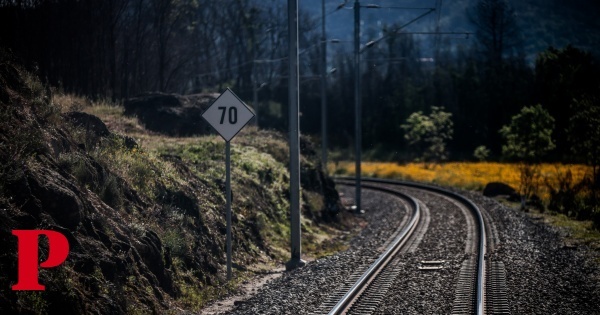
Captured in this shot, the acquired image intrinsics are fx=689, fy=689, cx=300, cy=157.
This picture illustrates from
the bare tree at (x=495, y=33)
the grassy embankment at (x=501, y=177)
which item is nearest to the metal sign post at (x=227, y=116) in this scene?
the grassy embankment at (x=501, y=177)

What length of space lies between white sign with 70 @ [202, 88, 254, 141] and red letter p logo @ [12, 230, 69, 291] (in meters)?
4.35

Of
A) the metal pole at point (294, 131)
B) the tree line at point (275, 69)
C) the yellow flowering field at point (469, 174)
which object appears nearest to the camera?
the metal pole at point (294, 131)

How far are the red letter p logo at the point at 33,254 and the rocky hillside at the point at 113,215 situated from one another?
0.10 meters

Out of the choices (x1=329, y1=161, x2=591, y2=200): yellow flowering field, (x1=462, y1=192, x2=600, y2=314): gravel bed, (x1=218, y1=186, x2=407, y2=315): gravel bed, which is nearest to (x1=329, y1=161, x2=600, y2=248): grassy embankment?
(x1=329, y1=161, x2=591, y2=200): yellow flowering field

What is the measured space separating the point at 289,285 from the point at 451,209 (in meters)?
15.0

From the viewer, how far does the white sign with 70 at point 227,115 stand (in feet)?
44.0

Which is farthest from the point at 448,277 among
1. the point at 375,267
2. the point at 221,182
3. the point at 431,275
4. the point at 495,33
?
the point at 495,33

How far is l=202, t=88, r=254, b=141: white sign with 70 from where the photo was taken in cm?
1341

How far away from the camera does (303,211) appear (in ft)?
74.6

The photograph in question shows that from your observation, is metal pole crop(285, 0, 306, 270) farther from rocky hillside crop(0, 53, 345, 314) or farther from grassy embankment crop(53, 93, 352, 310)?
rocky hillside crop(0, 53, 345, 314)

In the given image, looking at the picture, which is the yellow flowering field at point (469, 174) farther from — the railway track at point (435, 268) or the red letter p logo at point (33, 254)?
the red letter p logo at point (33, 254)

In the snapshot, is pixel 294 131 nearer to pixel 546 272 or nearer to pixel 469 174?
pixel 546 272

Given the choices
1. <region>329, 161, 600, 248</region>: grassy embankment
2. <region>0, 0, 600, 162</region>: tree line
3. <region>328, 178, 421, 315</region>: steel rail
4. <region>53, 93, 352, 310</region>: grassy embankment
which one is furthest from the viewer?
<region>0, 0, 600, 162</region>: tree line

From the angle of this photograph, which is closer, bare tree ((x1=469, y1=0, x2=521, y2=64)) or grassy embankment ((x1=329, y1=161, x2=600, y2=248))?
grassy embankment ((x1=329, y1=161, x2=600, y2=248))
